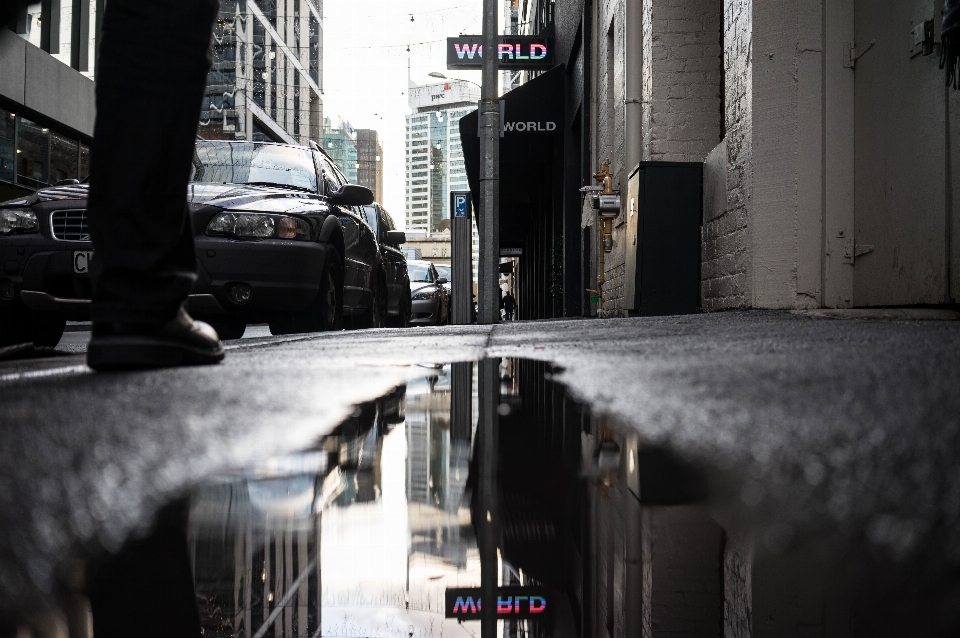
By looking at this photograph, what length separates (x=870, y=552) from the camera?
57 centimetres

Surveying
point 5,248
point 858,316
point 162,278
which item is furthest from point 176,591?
point 5,248

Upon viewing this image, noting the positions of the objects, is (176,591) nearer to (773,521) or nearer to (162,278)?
(773,521)

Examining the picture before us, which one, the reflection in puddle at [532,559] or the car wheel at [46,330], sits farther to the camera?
the car wheel at [46,330]

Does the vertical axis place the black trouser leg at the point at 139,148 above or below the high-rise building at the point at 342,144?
below

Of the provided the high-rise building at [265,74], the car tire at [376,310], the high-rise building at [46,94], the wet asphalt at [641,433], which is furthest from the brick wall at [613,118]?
the high-rise building at [265,74]

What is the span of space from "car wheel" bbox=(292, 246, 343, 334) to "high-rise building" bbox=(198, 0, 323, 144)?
33.1m

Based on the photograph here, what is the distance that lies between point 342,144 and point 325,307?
6799 centimetres

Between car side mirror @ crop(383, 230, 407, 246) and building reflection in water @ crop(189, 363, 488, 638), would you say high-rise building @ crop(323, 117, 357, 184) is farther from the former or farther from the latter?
building reflection in water @ crop(189, 363, 488, 638)

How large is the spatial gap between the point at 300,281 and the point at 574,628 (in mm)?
4904

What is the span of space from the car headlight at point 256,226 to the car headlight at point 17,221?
42.6 inches

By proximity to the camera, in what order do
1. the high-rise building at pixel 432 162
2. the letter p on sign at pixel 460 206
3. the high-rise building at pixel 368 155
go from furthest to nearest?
the high-rise building at pixel 432 162
the high-rise building at pixel 368 155
the letter p on sign at pixel 460 206

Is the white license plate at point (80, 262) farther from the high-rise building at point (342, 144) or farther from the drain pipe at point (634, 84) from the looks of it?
the high-rise building at point (342, 144)

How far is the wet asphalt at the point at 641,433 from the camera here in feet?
2.12

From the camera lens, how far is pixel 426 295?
16.2 meters
